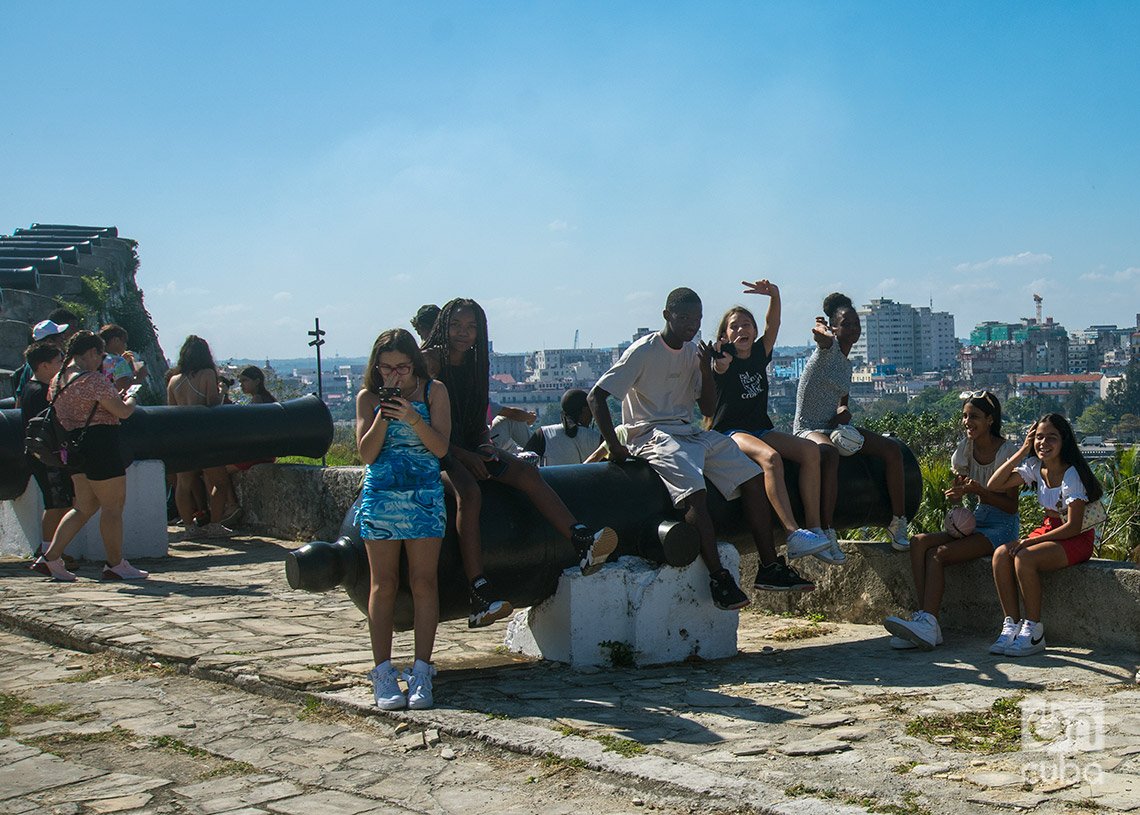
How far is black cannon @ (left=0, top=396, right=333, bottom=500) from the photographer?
9.39m

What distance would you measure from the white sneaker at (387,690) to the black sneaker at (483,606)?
Answer: 38 cm

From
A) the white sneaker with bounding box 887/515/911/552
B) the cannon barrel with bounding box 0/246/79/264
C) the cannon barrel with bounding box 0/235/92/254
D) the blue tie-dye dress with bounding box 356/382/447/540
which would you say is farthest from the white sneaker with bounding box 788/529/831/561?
the cannon barrel with bounding box 0/235/92/254

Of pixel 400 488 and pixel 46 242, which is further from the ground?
pixel 46 242

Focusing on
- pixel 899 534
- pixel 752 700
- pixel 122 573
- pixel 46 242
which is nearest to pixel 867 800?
pixel 752 700

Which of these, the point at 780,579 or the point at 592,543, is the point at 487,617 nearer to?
the point at 592,543

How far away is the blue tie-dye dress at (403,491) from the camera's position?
210 inches

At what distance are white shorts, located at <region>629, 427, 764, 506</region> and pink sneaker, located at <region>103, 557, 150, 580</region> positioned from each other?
367 cm

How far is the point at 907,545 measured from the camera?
694 cm

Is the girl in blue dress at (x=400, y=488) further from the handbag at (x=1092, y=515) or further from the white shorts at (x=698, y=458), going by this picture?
the handbag at (x=1092, y=515)

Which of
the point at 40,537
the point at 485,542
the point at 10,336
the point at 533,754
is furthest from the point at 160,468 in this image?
the point at 10,336

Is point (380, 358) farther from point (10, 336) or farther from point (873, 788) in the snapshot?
point (10, 336)

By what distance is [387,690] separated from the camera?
5.16 meters

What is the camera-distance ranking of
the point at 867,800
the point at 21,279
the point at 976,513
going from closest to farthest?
the point at 867,800, the point at 976,513, the point at 21,279

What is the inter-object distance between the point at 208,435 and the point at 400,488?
5101 millimetres
